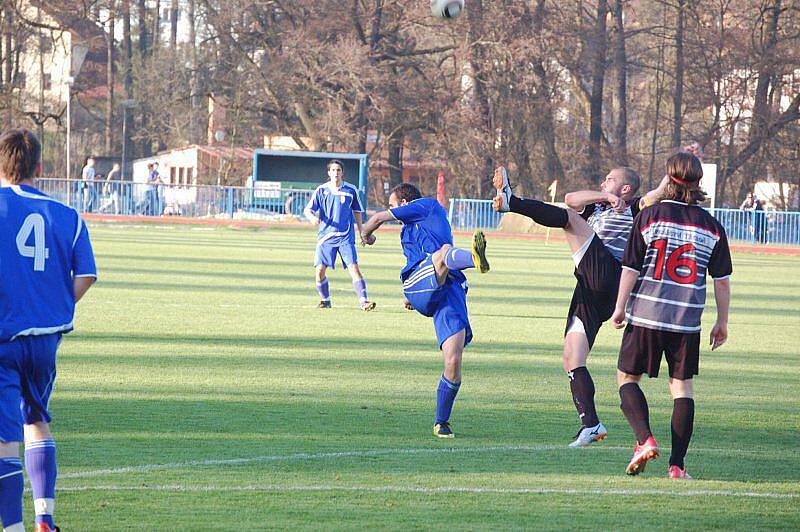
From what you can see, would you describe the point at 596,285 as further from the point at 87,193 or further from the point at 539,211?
the point at 87,193

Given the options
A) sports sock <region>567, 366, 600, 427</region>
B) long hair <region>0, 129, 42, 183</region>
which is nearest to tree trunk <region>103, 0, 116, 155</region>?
sports sock <region>567, 366, 600, 427</region>

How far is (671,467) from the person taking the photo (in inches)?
254

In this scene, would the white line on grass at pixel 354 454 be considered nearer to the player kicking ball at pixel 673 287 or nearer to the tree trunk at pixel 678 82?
the player kicking ball at pixel 673 287

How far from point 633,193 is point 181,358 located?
5034mm

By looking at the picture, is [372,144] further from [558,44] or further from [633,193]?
[633,193]

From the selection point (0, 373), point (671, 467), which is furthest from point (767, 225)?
point (0, 373)

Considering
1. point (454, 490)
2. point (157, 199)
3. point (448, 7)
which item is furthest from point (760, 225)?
point (454, 490)

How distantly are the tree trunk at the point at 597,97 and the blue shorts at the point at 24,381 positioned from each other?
46130 mm

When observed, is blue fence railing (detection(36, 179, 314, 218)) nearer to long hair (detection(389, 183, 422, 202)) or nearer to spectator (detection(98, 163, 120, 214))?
spectator (detection(98, 163, 120, 214))

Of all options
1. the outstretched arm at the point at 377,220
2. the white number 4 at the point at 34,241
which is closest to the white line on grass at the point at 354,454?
the white number 4 at the point at 34,241

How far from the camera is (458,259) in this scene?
25.5ft

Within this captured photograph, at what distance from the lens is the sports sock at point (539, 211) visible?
7094 millimetres

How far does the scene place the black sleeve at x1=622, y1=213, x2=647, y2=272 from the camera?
6.43 m

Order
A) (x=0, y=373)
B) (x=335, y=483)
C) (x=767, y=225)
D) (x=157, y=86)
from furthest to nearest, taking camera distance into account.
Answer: (x=157, y=86) < (x=767, y=225) < (x=335, y=483) < (x=0, y=373)
